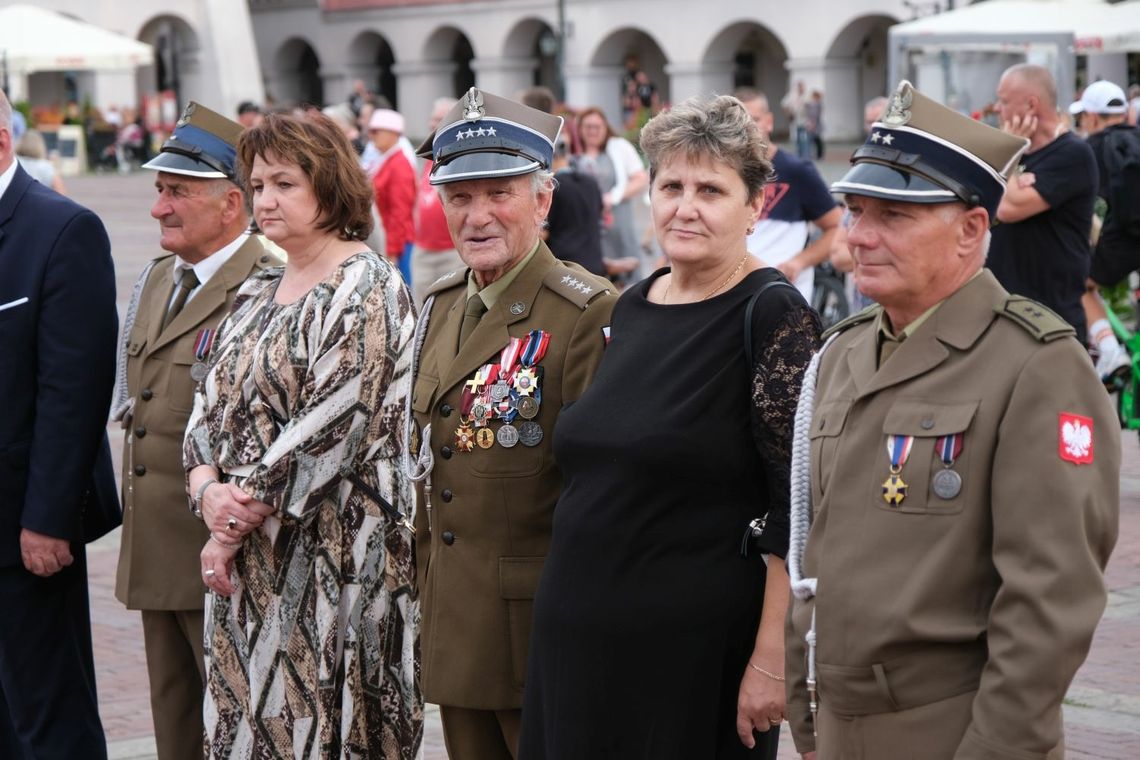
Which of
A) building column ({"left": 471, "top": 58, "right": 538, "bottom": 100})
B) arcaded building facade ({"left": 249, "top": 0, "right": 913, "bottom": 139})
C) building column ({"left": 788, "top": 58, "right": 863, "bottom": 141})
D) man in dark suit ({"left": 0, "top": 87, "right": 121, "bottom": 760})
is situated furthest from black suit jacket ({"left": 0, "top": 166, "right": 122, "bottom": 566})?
building column ({"left": 471, "top": 58, "right": 538, "bottom": 100})

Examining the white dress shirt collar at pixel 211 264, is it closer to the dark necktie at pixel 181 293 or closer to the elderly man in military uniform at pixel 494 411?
the dark necktie at pixel 181 293

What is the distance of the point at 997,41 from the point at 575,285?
16.1m

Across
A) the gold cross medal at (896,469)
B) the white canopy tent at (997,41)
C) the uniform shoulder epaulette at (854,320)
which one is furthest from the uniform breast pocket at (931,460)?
the white canopy tent at (997,41)

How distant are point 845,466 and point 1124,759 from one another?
2.66 metres

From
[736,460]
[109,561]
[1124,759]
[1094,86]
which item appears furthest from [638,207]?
[736,460]

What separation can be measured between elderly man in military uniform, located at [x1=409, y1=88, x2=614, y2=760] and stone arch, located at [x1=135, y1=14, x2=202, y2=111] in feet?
157

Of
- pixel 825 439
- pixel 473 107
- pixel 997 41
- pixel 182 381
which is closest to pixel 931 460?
pixel 825 439

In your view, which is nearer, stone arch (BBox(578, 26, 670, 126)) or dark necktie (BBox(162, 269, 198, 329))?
dark necktie (BBox(162, 269, 198, 329))

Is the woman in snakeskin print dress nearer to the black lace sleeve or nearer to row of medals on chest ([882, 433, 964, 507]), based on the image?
the black lace sleeve

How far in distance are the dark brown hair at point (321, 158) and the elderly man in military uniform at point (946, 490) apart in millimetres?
1632

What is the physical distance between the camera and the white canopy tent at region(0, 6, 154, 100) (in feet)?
78.6

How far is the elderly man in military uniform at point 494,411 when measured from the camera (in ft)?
12.5

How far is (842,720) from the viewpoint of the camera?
2.95 m

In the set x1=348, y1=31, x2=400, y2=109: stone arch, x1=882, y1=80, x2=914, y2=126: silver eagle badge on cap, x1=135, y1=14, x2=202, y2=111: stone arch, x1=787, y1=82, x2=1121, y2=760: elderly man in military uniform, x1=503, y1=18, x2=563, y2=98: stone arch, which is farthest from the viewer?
x1=348, y1=31, x2=400, y2=109: stone arch
